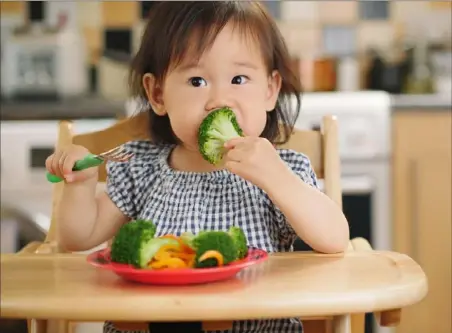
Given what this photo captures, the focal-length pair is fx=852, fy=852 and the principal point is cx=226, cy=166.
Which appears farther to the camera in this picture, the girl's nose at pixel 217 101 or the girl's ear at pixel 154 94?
the girl's ear at pixel 154 94

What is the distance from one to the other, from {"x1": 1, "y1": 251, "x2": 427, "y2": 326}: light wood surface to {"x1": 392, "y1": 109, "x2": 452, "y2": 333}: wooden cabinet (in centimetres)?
135

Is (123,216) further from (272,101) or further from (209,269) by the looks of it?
(209,269)

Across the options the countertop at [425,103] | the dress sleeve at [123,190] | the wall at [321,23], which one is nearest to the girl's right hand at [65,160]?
the dress sleeve at [123,190]

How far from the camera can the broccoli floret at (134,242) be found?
826 millimetres

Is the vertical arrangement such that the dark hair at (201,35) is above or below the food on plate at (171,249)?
above

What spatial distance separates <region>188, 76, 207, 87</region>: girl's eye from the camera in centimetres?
107

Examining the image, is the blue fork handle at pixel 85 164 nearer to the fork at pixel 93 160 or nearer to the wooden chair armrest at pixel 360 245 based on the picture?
the fork at pixel 93 160

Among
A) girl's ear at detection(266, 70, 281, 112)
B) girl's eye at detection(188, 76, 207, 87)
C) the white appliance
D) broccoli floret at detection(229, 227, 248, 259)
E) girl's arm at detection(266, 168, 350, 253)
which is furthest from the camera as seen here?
the white appliance

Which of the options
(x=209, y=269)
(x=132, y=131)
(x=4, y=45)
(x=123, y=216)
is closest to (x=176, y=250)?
(x=209, y=269)

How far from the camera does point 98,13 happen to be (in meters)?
2.70

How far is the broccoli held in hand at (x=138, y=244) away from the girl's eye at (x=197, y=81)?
0.28 metres

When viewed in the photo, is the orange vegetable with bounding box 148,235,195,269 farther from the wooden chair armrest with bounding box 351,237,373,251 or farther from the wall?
the wall

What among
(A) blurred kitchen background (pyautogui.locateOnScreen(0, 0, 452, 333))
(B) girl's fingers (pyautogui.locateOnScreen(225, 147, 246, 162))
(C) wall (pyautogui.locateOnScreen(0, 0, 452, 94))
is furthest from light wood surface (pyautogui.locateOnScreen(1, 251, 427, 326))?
(C) wall (pyautogui.locateOnScreen(0, 0, 452, 94))

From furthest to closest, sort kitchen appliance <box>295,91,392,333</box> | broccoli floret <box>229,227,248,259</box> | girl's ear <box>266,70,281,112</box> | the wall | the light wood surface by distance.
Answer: the wall
kitchen appliance <box>295,91,392,333</box>
girl's ear <box>266,70,281,112</box>
broccoli floret <box>229,227,248,259</box>
the light wood surface
